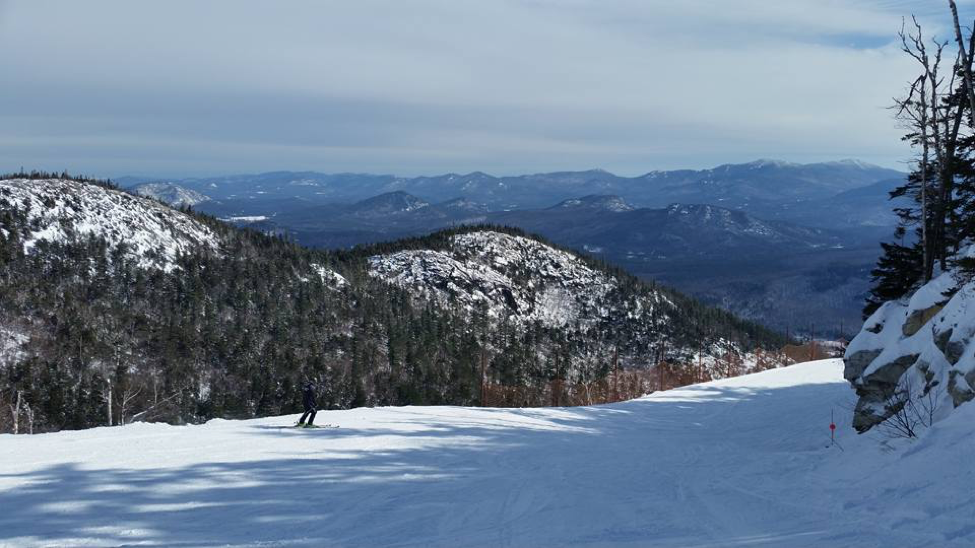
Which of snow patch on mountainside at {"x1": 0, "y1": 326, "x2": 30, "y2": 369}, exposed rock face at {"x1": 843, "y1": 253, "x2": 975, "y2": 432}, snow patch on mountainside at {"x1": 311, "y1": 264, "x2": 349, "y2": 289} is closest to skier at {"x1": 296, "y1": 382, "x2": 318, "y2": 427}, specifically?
exposed rock face at {"x1": 843, "y1": 253, "x2": 975, "y2": 432}

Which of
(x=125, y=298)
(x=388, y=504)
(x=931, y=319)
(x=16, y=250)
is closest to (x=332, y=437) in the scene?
(x=388, y=504)

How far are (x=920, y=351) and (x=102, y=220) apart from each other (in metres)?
170

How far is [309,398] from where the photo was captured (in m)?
22.6

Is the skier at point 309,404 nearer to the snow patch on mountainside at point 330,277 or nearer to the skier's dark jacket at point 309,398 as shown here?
the skier's dark jacket at point 309,398

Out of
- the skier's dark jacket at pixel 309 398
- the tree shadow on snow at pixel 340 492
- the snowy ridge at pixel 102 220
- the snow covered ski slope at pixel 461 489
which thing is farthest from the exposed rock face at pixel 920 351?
the snowy ridge at pixel 102 220

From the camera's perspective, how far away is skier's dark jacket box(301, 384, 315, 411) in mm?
22594

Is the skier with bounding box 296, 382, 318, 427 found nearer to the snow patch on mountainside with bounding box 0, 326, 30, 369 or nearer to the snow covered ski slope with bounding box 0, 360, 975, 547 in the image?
the snow covered ski slope with bounding box 0, 360, 975, 547

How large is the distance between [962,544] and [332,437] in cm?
1708

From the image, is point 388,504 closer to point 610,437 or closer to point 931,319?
point 610,437

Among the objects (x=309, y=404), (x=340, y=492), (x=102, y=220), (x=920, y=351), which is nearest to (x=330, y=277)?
(x=102, y=220)

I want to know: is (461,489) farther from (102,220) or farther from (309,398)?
(102,220)

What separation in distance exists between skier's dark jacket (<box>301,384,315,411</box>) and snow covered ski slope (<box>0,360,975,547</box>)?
0.92 meters

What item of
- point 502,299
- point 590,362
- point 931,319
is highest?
point 931,319

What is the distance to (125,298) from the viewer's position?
450ft
